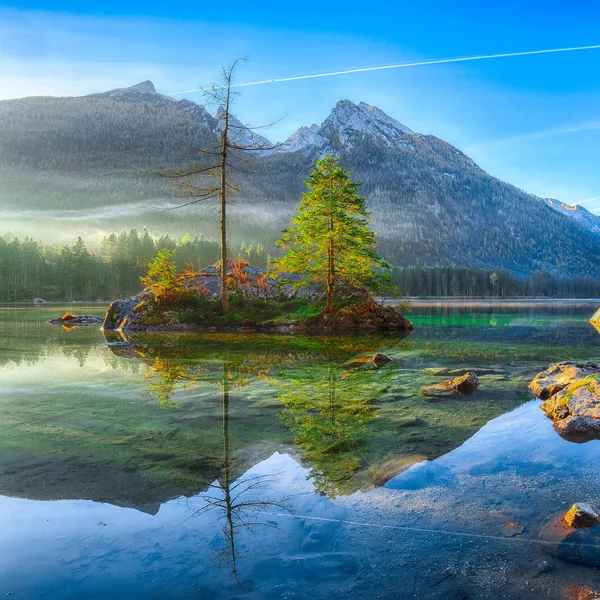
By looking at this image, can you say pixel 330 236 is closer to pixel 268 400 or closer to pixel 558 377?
pixel 558 377

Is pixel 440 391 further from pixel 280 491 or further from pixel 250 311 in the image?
pixel 250 311

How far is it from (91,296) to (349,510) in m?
110

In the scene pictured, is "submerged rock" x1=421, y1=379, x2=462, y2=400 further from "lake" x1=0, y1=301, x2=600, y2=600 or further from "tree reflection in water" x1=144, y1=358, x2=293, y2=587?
"tree reflection in water" x1=144, y1=358, x2=293, y2=587

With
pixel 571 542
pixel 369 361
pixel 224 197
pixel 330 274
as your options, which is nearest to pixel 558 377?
pixel 369 361

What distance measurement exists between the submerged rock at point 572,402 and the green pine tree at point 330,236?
13994 millimetres

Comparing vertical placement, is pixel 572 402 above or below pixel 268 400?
above

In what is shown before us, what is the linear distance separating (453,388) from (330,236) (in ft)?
47.5

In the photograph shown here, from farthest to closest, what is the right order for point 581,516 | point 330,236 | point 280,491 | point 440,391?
point 330,236
point 440,391
point 280,491
point 581,516

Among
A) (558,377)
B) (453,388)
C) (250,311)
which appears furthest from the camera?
(250,311)

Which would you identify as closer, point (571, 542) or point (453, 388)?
point (571, 542)

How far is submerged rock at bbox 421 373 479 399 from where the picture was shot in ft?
26.2

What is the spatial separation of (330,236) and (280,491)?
18676mm

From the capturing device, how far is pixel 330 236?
71.8 feet

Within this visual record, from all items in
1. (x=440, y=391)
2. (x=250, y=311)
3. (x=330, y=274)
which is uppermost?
(x=330, y=274)
